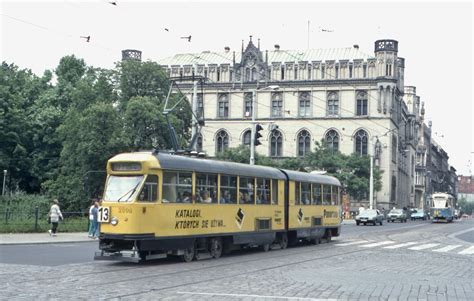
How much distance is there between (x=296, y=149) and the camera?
3578 inches

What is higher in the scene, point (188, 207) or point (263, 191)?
point (263, 191)

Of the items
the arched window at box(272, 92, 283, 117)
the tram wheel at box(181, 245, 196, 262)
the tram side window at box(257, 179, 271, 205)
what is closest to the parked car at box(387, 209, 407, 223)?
the arched window at box(272, 92, 283, 117)

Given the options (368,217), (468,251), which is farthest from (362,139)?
(468,251)

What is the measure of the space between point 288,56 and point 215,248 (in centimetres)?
7374

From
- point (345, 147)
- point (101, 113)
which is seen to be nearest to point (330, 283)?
point (101, 113)

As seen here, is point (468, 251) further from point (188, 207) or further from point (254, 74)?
point (254, 74)

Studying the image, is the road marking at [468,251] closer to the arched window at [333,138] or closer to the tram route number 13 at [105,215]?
the tram route number 13 at [105,215]

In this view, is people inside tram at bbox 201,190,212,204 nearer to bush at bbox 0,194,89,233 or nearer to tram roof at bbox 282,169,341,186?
tram roof at bbox 282,169,341,186

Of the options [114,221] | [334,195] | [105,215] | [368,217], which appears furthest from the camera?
[368,217]

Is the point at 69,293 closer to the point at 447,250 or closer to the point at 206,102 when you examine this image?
the point at 447,250

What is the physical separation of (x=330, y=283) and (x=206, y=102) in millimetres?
80223

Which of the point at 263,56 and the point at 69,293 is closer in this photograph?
the point at 69,293

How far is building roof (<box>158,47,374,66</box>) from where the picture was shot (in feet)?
297

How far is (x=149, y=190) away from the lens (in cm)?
1828
